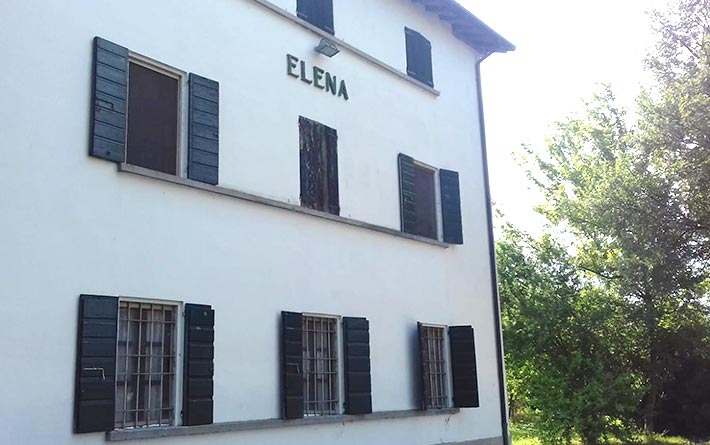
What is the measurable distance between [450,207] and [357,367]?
3.97 m

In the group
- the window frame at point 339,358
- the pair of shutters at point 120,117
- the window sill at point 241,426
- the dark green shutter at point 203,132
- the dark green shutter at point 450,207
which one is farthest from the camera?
the dark green shutter at point 450,207

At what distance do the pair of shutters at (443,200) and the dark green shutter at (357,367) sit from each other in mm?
2159

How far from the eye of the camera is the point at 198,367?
8.18 m

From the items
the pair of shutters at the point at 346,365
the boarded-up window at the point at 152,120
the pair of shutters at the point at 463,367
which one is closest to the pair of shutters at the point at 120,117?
the boarded-up window at the point at 152,120

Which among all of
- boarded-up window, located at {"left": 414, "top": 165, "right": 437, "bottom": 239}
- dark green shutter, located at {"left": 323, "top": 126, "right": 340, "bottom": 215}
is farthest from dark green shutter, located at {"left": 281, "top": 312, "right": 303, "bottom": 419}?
boarded-up window, located at {"left": 414, "top": 165, "right": 437, "bottom": 239}

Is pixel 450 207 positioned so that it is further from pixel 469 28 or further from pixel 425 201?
pixel 469 28

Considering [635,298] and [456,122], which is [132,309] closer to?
[456,122]

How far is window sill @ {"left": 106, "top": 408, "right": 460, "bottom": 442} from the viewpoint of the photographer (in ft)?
24.4

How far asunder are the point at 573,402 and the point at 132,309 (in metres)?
14.4

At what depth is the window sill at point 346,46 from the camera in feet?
34.6

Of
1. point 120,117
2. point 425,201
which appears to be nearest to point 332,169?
point 425,201

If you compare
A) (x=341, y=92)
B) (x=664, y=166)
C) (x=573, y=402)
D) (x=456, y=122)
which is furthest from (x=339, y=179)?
(x=573, y=402)

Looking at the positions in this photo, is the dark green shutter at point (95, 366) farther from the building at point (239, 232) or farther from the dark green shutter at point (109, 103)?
the dark green shutter at point (109, 103)

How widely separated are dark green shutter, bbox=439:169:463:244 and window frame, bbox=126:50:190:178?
5546 mm
